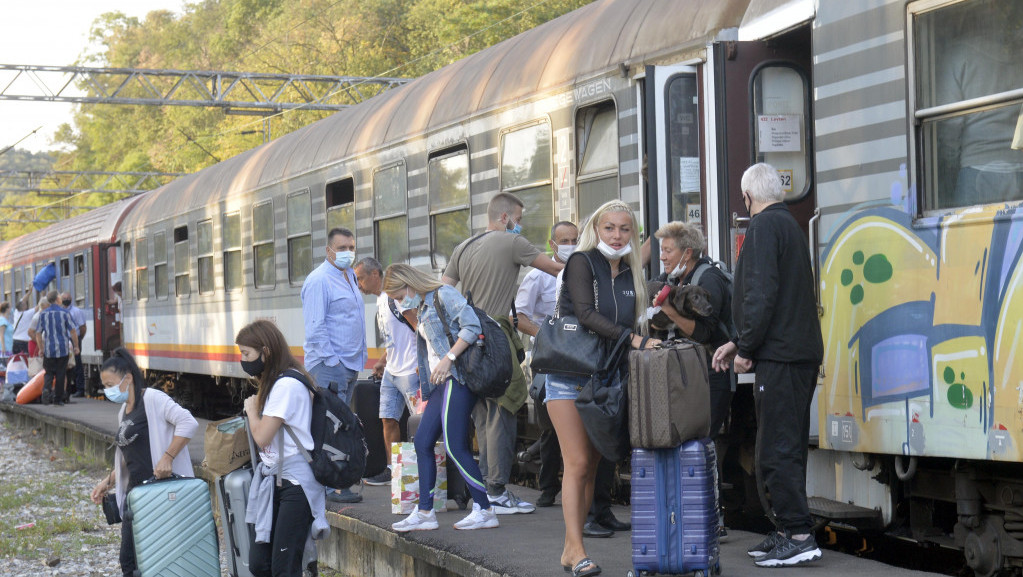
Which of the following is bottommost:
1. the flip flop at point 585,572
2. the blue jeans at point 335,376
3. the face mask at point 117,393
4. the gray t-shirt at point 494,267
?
the flip flop at point 585,572

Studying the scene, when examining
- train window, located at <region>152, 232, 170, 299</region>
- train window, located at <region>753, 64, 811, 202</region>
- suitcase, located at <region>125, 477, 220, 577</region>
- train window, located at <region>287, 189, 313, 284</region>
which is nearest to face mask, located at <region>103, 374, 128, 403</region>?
suitcase, located at <region>125, 477, 220, 577</region>

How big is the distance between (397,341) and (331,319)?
2.64 ft

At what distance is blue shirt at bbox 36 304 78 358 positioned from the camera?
61.3 feet

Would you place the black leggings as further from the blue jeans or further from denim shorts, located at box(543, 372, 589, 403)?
the blue jeans

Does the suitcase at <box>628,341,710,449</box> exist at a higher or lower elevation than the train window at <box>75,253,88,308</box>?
lower

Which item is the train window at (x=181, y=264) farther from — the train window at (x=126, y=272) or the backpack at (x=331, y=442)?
the backpack at (x=331, y=442)

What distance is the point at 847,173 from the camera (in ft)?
20.2

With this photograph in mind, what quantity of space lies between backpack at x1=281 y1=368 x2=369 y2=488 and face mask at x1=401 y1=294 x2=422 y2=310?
2.91 ft

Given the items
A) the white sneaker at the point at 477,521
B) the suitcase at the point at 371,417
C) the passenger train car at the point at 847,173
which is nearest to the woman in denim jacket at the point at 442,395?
the white sneaker at the point at 477,521

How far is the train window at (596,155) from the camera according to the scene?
26.9 ft

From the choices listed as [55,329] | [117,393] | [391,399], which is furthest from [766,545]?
[55,329]

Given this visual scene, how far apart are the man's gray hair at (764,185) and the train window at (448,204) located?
443 centimetres

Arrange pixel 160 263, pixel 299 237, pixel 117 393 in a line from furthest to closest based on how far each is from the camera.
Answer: pixel 160 263 → pixel 299 237 → pixel 117 393

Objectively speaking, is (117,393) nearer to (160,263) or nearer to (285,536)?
(285,536)
